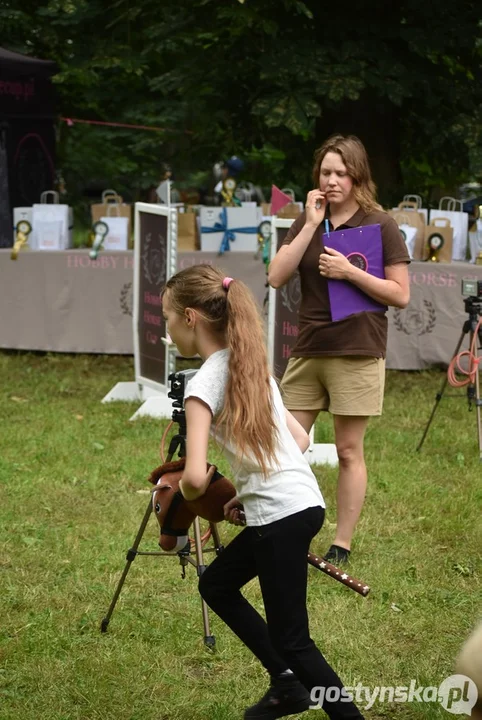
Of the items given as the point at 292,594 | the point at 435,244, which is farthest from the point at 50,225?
the point at 292,594

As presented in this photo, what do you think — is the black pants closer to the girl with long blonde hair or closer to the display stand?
the girl with long blonde hair

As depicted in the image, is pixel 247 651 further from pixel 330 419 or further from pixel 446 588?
pixel 330 419

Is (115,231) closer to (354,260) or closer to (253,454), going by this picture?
(354,260)

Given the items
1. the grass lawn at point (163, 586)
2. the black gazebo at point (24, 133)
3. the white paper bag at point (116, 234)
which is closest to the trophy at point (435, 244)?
the grass lawn at point (163, 586)

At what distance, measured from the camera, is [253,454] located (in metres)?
3.10

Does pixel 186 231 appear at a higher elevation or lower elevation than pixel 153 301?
higher

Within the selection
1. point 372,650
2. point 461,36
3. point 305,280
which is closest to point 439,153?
point 461,36

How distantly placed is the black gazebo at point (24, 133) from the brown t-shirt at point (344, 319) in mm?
6669

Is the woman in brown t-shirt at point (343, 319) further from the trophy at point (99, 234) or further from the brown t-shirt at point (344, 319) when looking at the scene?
the trophy at point (99, 234)

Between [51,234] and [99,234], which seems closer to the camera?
[99,234]

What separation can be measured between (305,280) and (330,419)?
3.28 metres

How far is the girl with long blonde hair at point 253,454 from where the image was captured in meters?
3.06

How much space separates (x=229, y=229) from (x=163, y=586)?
570 cm

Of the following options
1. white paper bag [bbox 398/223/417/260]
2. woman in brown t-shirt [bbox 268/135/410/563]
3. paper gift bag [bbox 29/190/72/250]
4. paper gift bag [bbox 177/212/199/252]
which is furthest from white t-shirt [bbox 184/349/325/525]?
paper gift bag [bbox 29/190/72/250]
